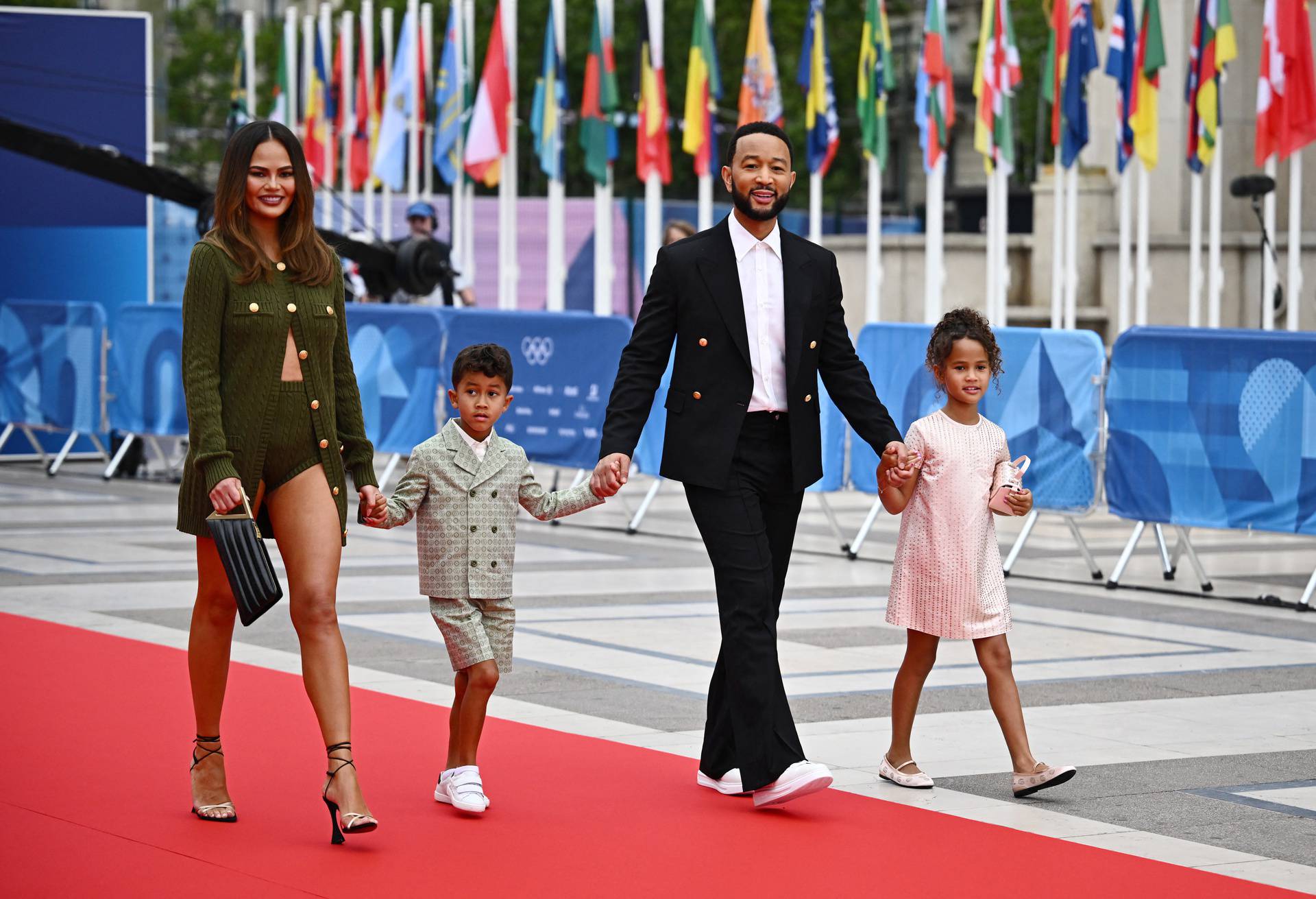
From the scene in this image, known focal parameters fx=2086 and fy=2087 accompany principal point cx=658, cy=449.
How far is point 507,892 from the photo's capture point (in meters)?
5.29

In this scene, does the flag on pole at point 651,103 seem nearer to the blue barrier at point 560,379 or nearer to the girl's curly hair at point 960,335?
the blue barrier at point 560,379

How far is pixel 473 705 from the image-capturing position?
249 inches

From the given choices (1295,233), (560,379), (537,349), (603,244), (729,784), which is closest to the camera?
(729,784)

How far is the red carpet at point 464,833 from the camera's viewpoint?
5.39m

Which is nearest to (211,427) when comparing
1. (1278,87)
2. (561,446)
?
A: (561,446)

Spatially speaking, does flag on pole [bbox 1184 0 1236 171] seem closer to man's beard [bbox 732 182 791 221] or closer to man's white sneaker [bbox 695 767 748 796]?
man's beard [bbox 732 182 791 221]

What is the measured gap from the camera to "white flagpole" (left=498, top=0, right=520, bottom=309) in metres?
24.2

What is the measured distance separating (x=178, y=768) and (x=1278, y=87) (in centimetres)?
1603

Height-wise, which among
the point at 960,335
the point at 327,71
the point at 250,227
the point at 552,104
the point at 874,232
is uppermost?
the point at 327,71

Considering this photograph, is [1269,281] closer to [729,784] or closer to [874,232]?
[874,232]

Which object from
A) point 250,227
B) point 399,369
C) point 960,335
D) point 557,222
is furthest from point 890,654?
point 557,222

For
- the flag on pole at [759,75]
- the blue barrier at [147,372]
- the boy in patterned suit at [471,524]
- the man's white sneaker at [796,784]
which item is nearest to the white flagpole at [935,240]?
the flag on pole at [759,75]

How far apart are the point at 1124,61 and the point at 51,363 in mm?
11130

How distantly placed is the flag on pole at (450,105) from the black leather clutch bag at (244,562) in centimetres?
2064
